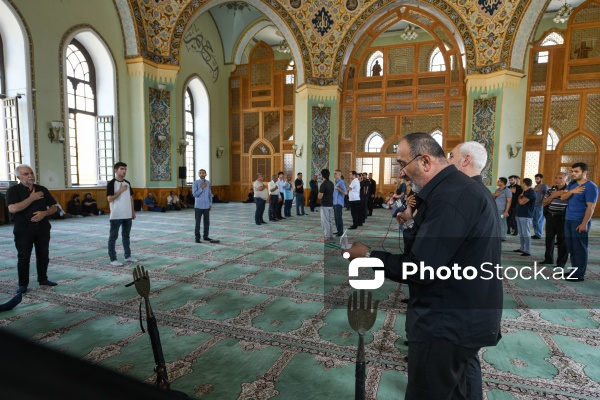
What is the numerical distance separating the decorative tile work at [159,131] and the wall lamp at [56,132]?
8.77 ft

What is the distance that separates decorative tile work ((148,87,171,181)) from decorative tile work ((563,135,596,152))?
46.4ft

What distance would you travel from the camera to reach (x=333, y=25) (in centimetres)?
1285

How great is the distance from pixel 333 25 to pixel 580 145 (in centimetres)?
985

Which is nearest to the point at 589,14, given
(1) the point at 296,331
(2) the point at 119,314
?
(1) the point at 296,331

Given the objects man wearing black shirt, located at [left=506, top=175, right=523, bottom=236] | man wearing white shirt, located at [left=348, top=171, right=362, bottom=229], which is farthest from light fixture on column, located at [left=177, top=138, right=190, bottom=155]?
man wearing black shirt, located at [left=506, top=175, right=523, bottom=236]

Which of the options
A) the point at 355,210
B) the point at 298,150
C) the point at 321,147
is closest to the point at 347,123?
the point at 321,147

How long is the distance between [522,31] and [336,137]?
679cm

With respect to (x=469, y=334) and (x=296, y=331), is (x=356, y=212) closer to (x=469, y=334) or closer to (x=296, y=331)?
(x=296, y=331)

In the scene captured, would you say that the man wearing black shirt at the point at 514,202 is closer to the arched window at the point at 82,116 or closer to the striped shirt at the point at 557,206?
the striped shirt at the point at 557,206

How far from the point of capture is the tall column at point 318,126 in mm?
13320

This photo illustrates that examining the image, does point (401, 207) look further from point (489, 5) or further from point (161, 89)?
point (161, 89)

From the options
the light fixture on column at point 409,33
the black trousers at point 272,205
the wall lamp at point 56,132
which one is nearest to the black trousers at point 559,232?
the black trousers at point 272,205

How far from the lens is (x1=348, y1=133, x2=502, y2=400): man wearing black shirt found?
126 cm

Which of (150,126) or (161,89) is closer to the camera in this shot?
(150,126)
